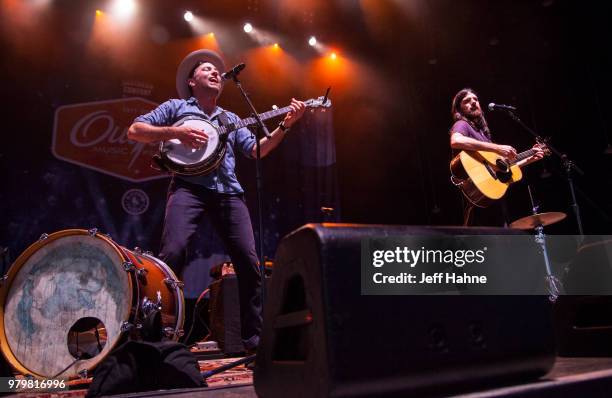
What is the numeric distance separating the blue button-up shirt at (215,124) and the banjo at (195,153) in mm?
82

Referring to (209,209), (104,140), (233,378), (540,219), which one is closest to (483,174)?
(540,219)

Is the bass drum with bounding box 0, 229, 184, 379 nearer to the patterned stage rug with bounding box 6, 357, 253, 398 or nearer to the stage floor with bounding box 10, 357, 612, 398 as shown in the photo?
the patterned stage rug with bounding box 6, 357, 253, 398

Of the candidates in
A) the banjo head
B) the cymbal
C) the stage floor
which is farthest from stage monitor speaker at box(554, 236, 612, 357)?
the banjo head

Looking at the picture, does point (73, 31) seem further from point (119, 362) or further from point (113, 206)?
point (119, 362)

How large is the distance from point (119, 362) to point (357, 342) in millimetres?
1279

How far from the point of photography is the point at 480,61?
6828 millimetres

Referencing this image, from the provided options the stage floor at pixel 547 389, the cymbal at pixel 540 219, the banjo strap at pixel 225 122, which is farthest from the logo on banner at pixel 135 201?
the cymbal at pixel 540 219

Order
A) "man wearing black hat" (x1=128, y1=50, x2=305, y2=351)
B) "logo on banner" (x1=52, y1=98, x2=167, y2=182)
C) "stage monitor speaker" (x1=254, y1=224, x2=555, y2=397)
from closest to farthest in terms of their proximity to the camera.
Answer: "stage monitor speaker" (x1=254, y1=224, x2=555, y2=397) < "man wearing black hat" (x1=128, y1=50, x2=305, y2=351) < "logo on banner" (x1=52, y1=98, x2=167, y2=182)

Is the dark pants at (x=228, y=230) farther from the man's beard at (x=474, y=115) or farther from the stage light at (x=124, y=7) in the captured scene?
the stage light at (x=124, y=7)

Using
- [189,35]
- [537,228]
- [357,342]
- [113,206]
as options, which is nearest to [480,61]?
[537,228]

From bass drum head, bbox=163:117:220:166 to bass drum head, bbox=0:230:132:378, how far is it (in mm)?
917

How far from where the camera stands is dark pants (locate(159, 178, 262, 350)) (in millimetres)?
3045

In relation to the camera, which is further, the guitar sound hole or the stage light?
the stage light

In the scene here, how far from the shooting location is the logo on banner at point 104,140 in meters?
5.39
